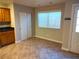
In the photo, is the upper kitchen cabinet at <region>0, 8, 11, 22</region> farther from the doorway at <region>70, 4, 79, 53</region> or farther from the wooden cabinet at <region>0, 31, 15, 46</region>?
the doorway at <region>70, 4, 79, 53</region>

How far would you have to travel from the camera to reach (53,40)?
5.23 meters

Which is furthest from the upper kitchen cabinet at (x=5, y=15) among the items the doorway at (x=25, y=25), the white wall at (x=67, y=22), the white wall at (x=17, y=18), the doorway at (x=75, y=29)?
the doorway at (x=75, y=29)

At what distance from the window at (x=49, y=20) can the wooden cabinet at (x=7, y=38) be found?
233cm

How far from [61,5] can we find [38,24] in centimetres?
231

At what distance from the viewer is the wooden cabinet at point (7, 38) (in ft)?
13.7

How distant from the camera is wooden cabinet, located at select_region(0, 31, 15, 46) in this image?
4.18 meters

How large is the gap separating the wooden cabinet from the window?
91.7 inches

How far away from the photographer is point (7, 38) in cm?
444

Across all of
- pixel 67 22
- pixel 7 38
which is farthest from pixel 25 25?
pixel 67 22

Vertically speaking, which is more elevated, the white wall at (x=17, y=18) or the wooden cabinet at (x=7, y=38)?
the white wall at (x=17, y=18)

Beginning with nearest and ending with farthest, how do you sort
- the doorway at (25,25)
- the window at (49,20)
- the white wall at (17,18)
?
the white wall at (17,18), the window at (49,20), the doorway at (25,25)

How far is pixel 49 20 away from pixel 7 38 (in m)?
3.01

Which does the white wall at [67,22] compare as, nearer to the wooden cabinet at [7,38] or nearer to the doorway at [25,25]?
the doorway at [25,25]

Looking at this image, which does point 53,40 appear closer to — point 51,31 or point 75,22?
point 51,31
